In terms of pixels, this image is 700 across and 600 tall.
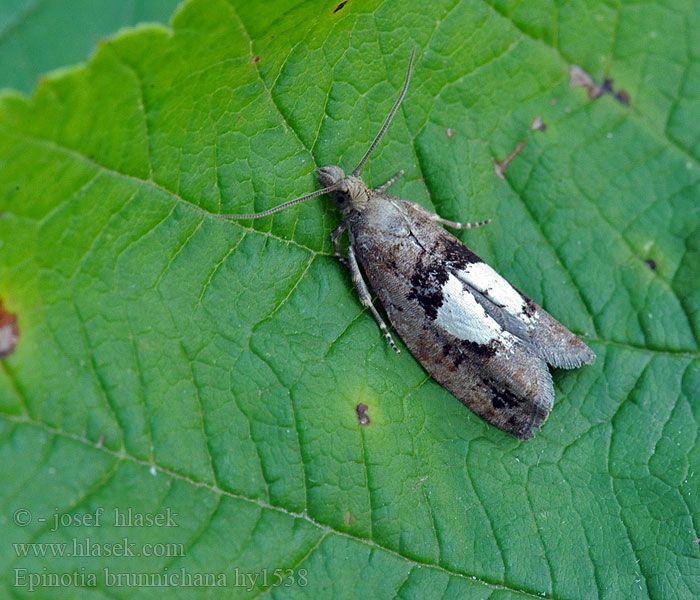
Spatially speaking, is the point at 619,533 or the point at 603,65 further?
the point at 603,65

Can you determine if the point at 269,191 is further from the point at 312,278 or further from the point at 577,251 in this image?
the point at 577,251

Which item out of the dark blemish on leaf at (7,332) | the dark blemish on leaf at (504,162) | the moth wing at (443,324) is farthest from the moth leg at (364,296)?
the dark blemish on leaf at (7,332)

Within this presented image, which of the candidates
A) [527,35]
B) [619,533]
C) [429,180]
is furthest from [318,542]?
[527,35]

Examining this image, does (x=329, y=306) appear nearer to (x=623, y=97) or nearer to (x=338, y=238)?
(x=338, y=238)

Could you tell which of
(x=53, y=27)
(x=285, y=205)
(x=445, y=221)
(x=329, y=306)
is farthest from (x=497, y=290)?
(x=53, y=27)

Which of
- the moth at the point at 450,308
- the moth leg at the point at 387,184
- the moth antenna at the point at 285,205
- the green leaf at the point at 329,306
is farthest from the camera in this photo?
the moth leg at the point at 387,184

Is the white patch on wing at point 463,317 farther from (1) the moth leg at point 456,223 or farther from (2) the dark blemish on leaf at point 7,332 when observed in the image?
(2) the dark blemish on leaf at point 7,332
